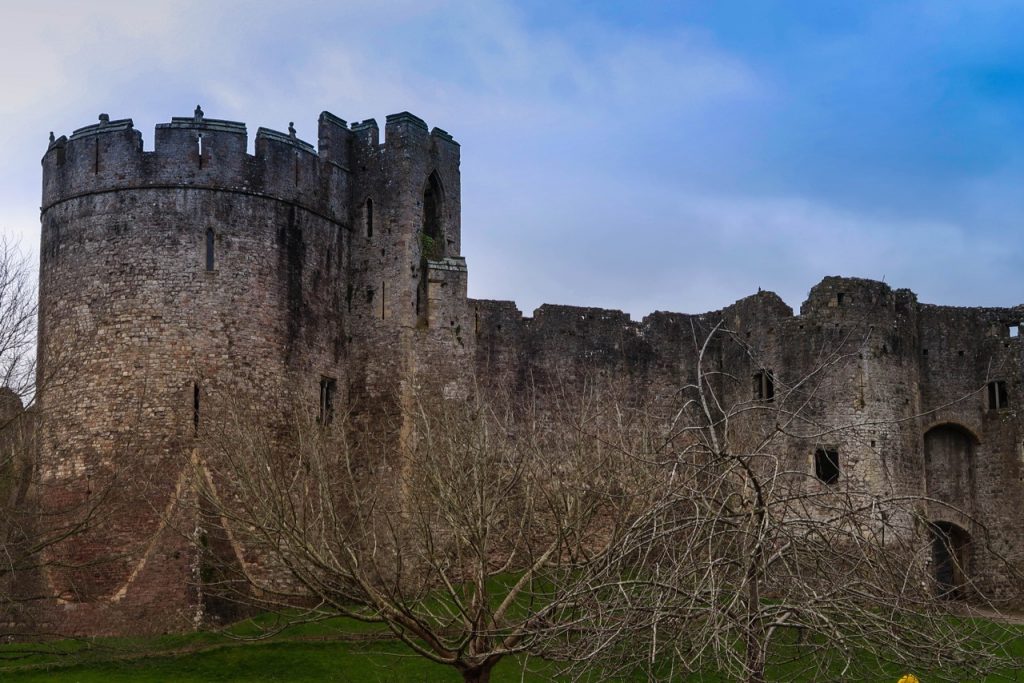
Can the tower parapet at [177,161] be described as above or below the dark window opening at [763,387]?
above

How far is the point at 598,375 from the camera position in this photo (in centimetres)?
3266

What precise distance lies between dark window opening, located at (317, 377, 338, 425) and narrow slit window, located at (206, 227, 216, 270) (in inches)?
145

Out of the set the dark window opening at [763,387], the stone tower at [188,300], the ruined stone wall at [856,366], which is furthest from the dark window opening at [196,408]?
the dark window opening at [763,387]

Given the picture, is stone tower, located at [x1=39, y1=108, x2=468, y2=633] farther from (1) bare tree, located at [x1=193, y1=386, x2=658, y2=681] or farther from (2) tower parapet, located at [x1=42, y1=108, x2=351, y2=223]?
(1) bare tree, located at [x1=193, y1=386, x2=658, y2=681]

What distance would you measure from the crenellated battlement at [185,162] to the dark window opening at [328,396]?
3897 millimetres

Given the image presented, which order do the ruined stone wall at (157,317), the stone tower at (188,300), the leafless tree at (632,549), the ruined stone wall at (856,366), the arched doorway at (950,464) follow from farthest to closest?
1. the arched doorway at (950,464)
2. the ruined stone wall at (856,366)
3. the stone tower at (188,300)
4. the ruined stone wall at (157,317)
5. the leafless tree at (632,549)

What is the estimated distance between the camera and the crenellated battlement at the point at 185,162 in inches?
1086

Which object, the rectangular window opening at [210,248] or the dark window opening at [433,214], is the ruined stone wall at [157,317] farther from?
the dark window opening at [433,214]

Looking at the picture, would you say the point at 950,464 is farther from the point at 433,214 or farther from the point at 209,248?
the point at 209,248

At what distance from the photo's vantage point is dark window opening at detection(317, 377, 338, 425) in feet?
95.5

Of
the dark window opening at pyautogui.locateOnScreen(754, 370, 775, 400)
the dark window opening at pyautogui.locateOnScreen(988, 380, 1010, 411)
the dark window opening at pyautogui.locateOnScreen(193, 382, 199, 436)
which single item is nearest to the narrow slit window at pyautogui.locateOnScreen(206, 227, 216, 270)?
the dark window opening at pyautogui.locateOnScreen(193, 382, 199, 436)

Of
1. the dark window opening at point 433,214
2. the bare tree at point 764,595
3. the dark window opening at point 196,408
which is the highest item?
the dark window opening at point 433,214

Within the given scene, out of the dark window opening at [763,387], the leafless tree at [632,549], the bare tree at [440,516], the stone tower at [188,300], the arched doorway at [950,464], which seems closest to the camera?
the leafless tree at [632,549]

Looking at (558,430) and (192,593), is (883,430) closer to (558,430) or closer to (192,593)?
(558,430)
